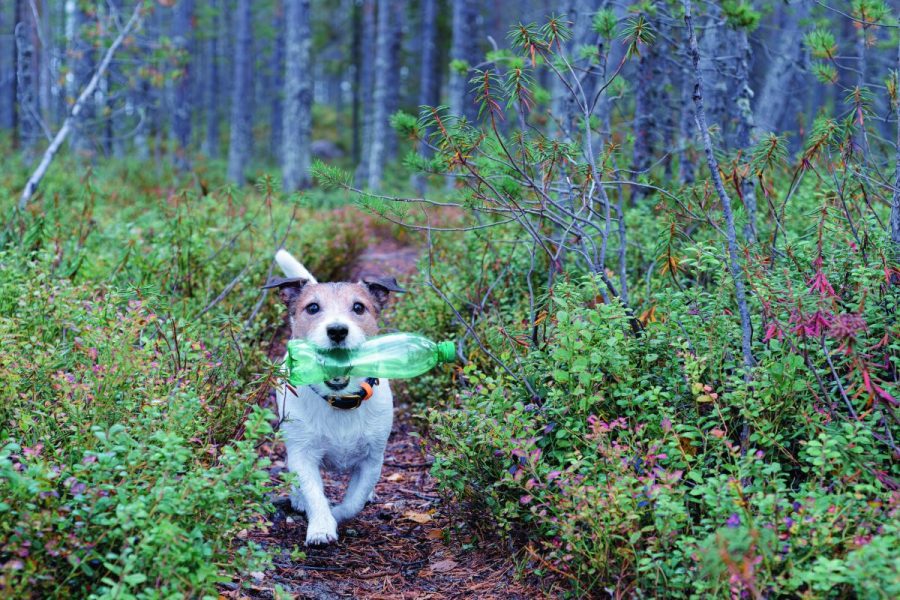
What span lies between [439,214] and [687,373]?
29.1 feet

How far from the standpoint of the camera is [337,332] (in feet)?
14.6

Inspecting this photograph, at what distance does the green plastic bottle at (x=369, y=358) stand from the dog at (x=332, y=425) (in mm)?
63

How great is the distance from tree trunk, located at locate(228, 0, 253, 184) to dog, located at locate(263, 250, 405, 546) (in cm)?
1791

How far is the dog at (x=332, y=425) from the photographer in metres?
4.47

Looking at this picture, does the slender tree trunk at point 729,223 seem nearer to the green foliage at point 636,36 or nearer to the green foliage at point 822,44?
the green foliage at point 636,36

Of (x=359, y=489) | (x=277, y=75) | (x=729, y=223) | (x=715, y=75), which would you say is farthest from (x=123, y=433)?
(x=277, y=75)


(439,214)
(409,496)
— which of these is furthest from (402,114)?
(439,214)

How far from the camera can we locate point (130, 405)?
12.8ft

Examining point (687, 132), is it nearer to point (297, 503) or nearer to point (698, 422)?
point (698, 422)

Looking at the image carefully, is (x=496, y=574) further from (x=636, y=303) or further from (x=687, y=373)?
(x=636, y=303)

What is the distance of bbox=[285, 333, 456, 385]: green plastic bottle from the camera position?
14.9 feet

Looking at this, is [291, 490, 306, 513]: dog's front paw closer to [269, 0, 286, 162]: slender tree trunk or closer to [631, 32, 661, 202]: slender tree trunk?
[631, 32, 661, 202]: slender tree trunk

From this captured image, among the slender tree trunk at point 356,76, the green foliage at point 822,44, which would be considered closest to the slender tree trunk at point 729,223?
the green foliage at point 822,44

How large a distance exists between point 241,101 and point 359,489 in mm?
21255
